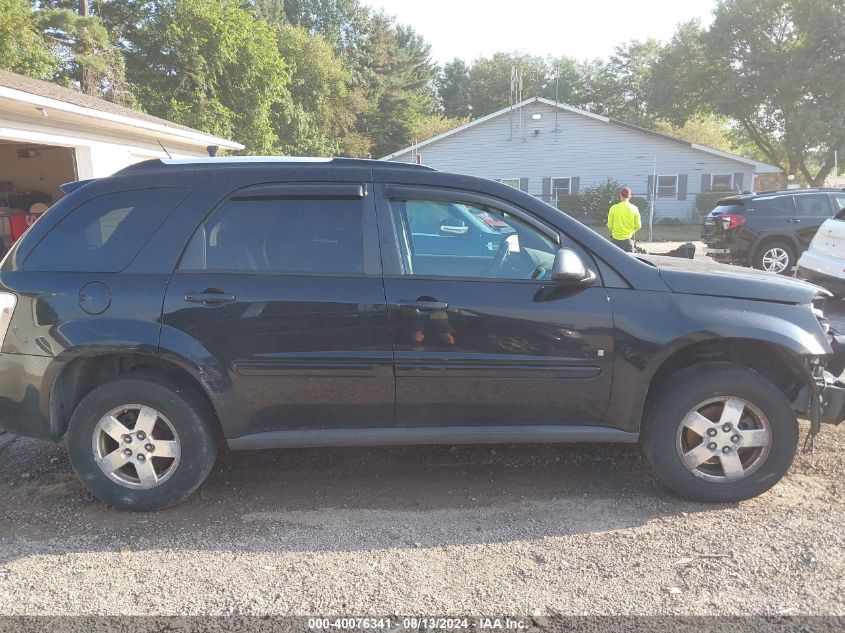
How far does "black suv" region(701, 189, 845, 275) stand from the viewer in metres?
11.3

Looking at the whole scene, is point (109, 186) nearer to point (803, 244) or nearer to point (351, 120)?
point (803, 244)

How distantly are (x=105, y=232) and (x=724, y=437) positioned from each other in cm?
358

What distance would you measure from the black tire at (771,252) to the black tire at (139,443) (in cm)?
1100

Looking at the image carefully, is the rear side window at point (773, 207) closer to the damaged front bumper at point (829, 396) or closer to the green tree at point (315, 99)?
the damaged front bumper at point (829, 396)

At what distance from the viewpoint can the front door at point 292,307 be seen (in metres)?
3.24

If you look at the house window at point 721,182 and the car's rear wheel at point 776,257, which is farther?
the house window at point 721,182

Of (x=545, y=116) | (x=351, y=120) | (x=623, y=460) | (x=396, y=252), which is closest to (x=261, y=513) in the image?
(x=396, y=252)

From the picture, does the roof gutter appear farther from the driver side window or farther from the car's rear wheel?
the car's rear wheel

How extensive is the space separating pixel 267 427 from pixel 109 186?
163 cm

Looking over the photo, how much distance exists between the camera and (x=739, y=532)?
3104 millimetres

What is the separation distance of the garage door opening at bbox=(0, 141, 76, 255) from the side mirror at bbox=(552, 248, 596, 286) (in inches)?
533

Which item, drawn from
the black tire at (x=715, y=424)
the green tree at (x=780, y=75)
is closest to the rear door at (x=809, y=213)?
the black tire at (x=715, y=424)

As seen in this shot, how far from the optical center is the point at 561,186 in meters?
28.2

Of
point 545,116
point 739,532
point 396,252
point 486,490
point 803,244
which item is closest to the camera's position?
point 739,532
